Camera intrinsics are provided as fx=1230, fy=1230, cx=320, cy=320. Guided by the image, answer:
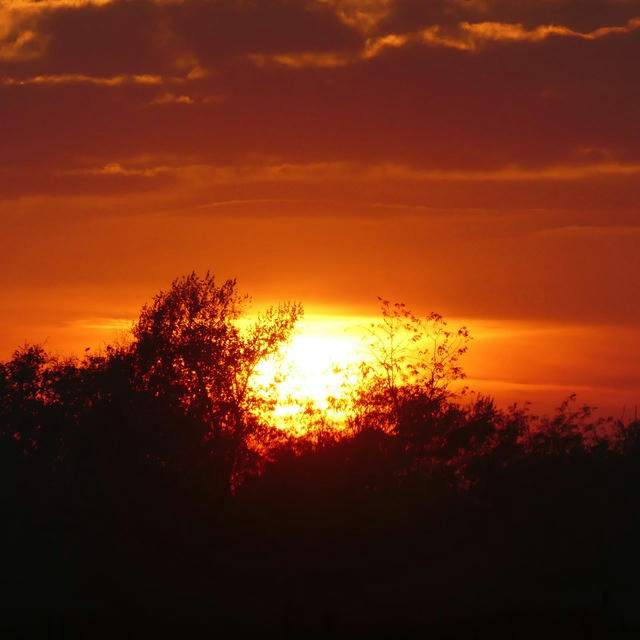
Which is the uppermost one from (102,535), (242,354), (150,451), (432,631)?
(242,354)

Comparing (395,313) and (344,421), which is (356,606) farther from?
(395,313)

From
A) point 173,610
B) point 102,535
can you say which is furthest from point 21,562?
point 173,610

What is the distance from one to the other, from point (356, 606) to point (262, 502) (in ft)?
26.3

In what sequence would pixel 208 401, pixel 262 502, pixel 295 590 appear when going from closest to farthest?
pixel 295 590, pixel 262 502, pixel 208 401

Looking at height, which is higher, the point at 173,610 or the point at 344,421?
the point at 344,421

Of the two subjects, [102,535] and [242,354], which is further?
[242,354]

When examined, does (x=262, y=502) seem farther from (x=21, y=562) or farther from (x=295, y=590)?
(x=21, y=562)

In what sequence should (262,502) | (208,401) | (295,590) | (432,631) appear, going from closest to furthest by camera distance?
(432,631)
(295,590)
(262,502)
(208,401)

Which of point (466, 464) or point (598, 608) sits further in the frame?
point (466, 464)

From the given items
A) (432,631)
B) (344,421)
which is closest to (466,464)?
(344,421)

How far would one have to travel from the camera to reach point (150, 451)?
60594 millimetres

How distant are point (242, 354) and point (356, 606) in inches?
733

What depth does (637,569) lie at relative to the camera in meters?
59.5

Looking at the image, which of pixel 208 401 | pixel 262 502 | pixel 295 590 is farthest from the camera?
pixel 208 401
